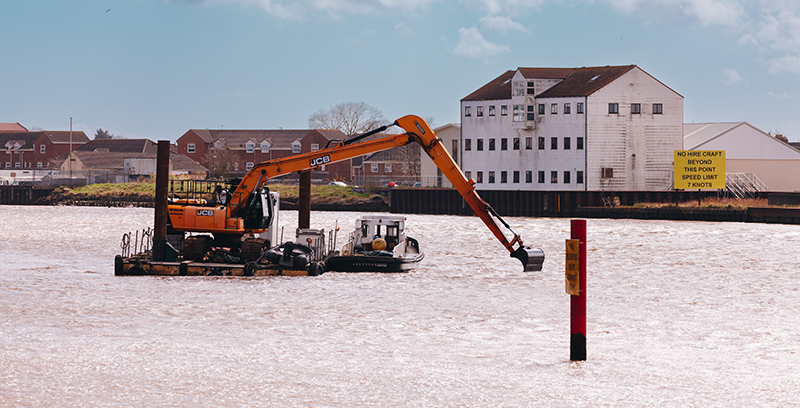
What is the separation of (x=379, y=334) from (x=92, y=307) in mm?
7153

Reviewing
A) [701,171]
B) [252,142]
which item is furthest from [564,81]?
[252,142]

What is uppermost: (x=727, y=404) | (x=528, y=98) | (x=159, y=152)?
(x=528, y=98)

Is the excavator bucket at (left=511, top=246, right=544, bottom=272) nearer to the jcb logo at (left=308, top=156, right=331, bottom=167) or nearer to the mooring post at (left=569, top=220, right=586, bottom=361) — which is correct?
the jcb logo at (left=308, top=156, right=331, bottom=167)

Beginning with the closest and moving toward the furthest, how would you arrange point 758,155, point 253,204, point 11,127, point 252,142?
point 253,204, point 758,155, point 252,142, point 11,127

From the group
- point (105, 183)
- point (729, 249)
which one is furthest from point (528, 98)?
point (105, 183)

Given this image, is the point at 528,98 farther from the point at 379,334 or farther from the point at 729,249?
the point at 379,334

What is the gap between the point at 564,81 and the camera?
82125mm

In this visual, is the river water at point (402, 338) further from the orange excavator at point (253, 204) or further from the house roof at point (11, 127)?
the house roof at point (11, 127)

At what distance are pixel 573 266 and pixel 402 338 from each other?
433cm

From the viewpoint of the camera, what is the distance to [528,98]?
81375 millimetres

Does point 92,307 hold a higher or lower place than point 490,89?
lower

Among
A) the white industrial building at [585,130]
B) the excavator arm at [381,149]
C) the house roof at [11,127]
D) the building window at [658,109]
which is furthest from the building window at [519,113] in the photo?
the house roof at [11,127]

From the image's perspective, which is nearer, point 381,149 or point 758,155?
point 381,149

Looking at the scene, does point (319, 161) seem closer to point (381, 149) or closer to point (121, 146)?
point (381, 149)
